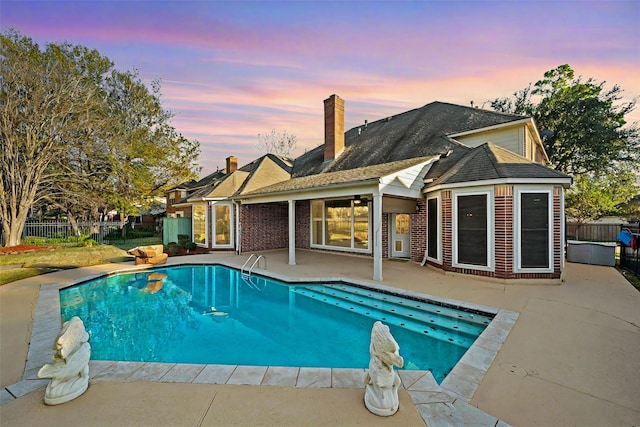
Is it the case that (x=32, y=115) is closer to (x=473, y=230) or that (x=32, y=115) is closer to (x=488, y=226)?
(x=473, y=230)

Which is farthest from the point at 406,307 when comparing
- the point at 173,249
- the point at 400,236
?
the point at 173,249

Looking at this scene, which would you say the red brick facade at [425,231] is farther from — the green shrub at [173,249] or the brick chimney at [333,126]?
the green shrub at [173,249]

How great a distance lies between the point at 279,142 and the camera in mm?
33562

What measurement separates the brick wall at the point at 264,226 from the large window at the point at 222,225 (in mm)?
1127

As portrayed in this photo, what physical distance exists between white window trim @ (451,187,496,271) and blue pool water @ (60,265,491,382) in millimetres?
2594

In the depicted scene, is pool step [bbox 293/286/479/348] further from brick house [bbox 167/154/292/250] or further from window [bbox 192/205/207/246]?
window [bbox 192/205/207/246]

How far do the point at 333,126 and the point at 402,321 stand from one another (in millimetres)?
11079

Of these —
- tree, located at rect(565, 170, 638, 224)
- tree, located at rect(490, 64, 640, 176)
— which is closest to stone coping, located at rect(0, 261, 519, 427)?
tree, located at rect(490, 64, 640, 176)

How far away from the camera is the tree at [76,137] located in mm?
14211

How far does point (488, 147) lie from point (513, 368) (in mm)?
7432

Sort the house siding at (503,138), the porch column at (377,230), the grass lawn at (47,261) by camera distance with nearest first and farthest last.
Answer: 1. the porch column at (377,230)
2. the grass lawn at (47,261)
3. the house siding at (503,138)

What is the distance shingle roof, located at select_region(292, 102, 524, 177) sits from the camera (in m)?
11.3

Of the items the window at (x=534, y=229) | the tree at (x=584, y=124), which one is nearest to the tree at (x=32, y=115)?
the window at (x=534, y=229)

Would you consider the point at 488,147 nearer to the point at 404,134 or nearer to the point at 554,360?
the point at 404,134
